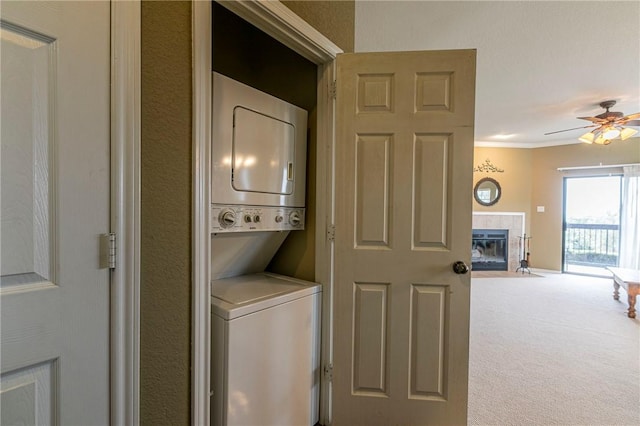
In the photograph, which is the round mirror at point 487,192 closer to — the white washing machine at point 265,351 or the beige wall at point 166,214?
the white washing machine at point 265,351

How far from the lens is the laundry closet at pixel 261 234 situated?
125 centimetres

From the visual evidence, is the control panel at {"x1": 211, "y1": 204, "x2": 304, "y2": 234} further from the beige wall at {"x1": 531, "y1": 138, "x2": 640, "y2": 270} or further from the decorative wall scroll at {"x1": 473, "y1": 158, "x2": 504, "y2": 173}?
the beige wall at {"x1": 531, "y1": 138, "x2": 640, "y2": 270}

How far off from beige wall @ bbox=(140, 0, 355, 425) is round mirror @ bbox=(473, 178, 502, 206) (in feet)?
21.9

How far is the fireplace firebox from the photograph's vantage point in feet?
20.8

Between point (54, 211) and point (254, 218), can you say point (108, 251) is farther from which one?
point (254, 218)

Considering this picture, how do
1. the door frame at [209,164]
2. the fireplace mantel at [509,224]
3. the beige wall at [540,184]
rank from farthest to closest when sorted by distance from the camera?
the fireplace mantel at [509,224] < the beige wall at [540,184] < the door frame at [209,164]

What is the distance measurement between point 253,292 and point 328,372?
671mm

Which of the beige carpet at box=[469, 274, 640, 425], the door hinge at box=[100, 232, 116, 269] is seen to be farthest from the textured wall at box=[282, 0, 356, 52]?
the beige carpet at box=[469, 274, 640, 425]

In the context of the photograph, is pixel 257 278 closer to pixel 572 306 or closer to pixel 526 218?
pixel 572 306

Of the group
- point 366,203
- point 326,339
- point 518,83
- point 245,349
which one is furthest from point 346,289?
point 518,83

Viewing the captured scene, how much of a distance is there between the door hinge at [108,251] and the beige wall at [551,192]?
7558mm

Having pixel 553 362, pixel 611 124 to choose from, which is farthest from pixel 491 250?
pixel 553 362

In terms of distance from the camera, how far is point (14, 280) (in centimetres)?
70

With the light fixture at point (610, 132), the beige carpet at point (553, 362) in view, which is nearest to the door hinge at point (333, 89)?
the beige carpet at point (553, 362)
